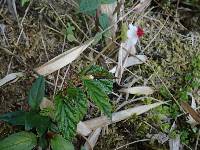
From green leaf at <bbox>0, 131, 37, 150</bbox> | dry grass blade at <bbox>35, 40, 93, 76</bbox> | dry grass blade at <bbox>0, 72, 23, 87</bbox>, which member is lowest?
green leaf at <bbox>0, 131, 37, 150</bbox>

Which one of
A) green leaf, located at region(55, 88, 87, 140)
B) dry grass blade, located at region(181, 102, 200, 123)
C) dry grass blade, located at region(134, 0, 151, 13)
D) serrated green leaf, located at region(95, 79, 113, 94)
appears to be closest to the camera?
green leaf, located at region(55, 88, 87, 140)

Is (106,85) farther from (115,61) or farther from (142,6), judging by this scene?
(142,6)

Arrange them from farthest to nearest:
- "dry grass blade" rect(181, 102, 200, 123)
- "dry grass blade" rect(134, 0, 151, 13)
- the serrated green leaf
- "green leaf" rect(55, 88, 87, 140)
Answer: "dry grass blade" rect(134, 0, 151, 13), "dry grass blade" rect(181, 102, 200, 123), the serrated green leaf, "green leaf" rect(55, 88, 87, 140)

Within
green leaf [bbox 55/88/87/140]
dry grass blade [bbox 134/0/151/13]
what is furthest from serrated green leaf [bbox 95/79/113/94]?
dry grass blade [bbox 134/0/151/13]

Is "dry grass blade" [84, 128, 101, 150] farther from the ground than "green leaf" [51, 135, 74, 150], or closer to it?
closer to it

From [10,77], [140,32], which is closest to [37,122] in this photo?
[10,77]

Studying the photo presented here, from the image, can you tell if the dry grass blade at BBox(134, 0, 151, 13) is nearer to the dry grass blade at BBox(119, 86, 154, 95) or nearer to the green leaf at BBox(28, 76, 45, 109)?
the dry grass blade at BBox(119, 86, 154, 95)

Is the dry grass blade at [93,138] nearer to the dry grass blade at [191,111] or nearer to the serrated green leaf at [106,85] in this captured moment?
the serrated green leaf at [106,85]

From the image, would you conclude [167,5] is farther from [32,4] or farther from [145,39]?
[32,4]

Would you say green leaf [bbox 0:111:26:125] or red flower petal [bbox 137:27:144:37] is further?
red flower petal [bbox 137:27:144:37]
